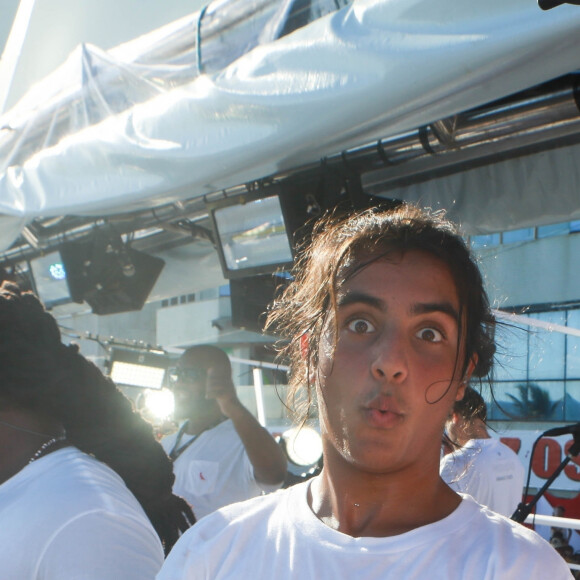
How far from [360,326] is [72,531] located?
0.69m

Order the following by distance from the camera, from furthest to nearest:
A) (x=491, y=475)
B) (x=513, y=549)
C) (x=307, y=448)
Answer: (x=307, y=448) < (x=491, y=475) < (x=513, y=549)

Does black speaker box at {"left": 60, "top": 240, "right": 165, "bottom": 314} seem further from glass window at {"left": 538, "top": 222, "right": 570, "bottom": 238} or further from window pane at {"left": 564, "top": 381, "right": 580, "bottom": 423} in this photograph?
window pane at {"left": 564, "top": 381, "right": 580, "bottom": 423}

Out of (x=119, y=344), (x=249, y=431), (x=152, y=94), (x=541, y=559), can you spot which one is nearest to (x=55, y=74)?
(x=152, y=94)

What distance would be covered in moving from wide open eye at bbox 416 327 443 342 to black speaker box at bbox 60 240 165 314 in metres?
3.80

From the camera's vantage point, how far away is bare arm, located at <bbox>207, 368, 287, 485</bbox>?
3.31m

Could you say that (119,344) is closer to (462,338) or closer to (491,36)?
(491,36)

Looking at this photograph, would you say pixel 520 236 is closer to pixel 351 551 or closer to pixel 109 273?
pixel 109 273

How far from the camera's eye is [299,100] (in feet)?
7.70

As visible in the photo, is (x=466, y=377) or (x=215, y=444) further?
(x=215, y=444)

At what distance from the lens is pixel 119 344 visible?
229 inches

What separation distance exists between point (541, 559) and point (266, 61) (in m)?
1.83

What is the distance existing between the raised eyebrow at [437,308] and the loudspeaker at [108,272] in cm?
376

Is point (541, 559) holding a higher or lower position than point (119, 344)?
higher

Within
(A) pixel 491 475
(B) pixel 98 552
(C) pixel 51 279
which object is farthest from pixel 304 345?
(C) pixel 51 279
